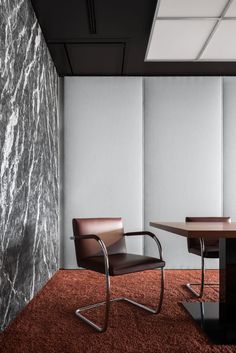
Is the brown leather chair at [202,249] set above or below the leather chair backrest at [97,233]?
below

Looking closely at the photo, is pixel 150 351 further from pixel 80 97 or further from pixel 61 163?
pixel 80 97

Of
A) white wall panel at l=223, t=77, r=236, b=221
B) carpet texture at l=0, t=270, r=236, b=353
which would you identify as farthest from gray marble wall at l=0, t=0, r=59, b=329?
white wall panel at l=223, t=77, r=236, b=221

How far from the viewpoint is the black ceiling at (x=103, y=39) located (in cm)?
341

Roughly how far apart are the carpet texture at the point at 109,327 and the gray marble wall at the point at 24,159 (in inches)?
7.3

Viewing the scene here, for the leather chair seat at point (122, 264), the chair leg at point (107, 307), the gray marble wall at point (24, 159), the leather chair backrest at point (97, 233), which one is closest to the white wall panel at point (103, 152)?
the gray marble wall at point (24, 159)

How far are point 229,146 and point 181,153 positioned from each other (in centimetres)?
71

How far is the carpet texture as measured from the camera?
230 cm

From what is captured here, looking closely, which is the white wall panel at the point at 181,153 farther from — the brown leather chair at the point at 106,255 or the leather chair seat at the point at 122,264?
the leather chair seat at the point at 122,264

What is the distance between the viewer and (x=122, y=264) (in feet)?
9.04

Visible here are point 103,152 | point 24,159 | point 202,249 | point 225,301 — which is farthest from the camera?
point 103,152

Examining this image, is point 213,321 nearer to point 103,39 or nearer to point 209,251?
point 209,251

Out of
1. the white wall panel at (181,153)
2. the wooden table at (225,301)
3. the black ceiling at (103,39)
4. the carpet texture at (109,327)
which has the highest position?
the black ceiling at (103,39)

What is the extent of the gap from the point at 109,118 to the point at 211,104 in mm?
1505

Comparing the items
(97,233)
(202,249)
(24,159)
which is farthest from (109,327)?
(24,159)
